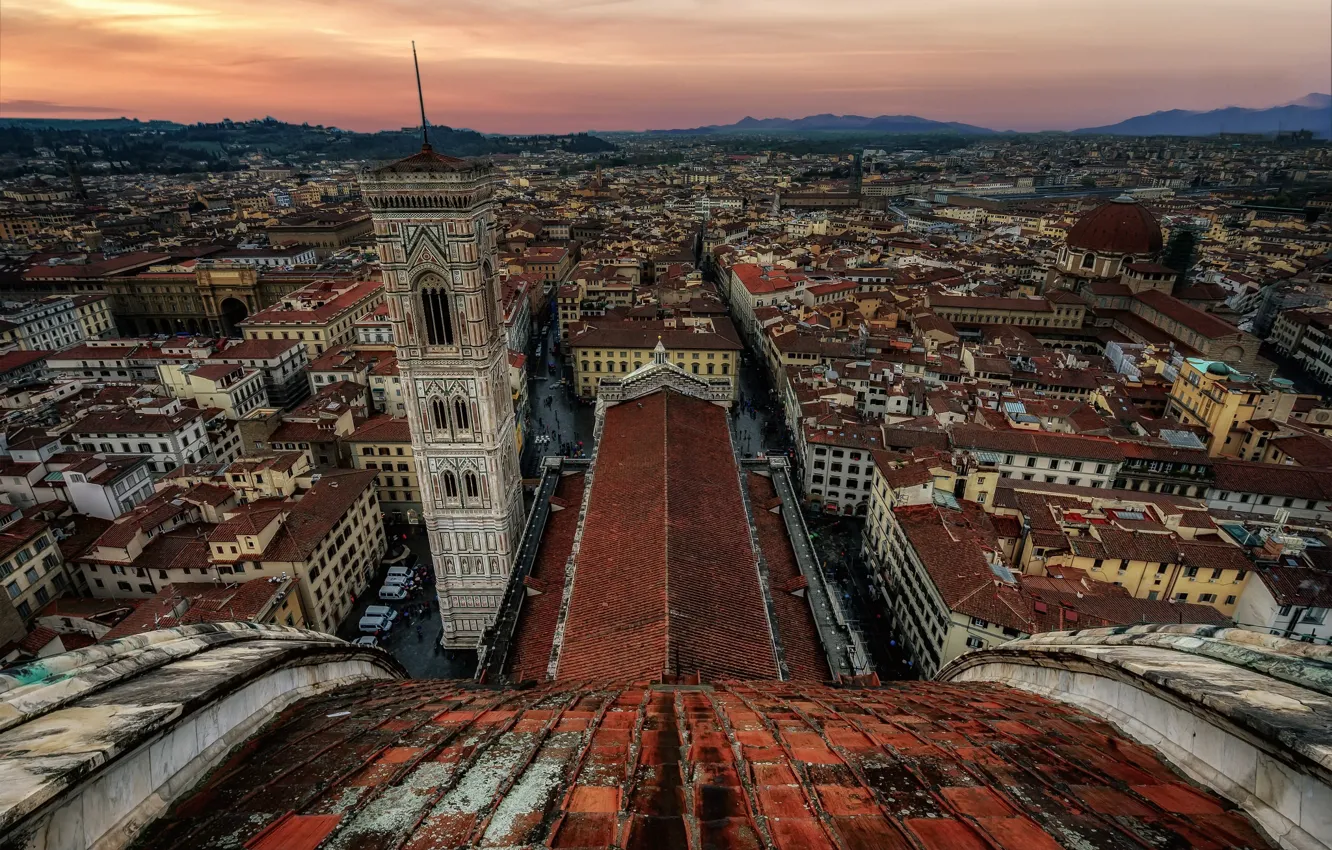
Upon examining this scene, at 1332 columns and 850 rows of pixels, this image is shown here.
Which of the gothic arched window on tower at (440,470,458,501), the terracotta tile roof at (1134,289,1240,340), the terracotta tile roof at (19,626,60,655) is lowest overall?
the terracotta tile roof at (19,626,60,655)

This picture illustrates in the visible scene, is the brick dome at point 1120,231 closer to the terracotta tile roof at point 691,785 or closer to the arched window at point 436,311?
the arched window at point 436,311

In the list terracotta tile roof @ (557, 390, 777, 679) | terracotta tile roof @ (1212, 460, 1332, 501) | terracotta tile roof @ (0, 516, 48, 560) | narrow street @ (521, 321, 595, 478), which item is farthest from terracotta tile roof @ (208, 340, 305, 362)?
terracotta tile roof @ (1212, 460, 1332, 501)

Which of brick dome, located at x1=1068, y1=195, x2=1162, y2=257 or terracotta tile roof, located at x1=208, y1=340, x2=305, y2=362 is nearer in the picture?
terracotta tile roof, located at x1=208, y1=340, x2=305, y2=362

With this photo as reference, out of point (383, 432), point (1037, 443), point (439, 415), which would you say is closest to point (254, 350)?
point (383, 432)

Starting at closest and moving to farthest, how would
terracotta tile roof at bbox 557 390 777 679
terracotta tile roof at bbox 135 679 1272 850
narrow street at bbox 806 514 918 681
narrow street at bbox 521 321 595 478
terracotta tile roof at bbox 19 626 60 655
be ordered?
terracotta tile roof at bbox 135 679 1272 850
terracotta tile roof at bbox 557 390 777 679
terracotta tile roof at bbox 19 626 60 655
narrow street at bbox 806 514 918 681
narrow street at bbox 521 321 595 478

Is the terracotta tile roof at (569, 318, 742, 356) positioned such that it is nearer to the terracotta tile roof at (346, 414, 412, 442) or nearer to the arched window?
the terracotta tile roof at (346, 414, 412, 442)

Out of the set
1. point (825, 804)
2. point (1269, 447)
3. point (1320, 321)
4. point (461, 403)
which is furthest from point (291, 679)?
point (1320, 321)

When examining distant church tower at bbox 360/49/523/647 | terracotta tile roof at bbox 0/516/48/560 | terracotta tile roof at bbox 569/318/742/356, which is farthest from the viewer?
terracotta tile roof at bbox 569/318/742/356

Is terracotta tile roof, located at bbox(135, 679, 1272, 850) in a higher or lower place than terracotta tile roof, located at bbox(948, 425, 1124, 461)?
higher
